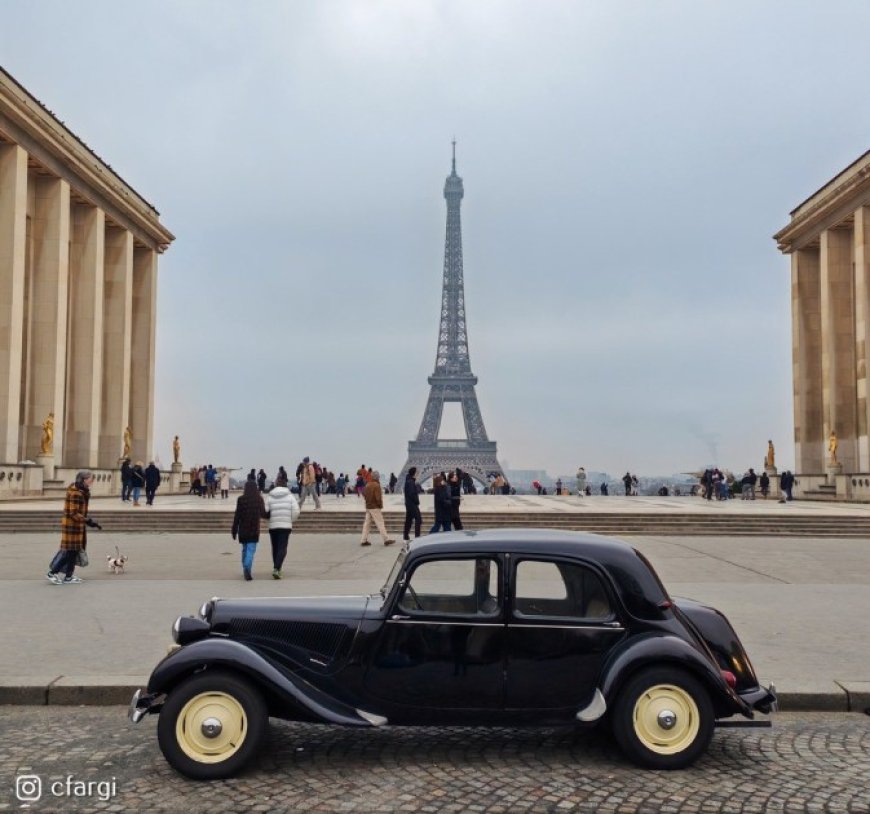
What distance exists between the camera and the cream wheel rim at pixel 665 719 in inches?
210

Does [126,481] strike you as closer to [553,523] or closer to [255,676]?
[553,523]

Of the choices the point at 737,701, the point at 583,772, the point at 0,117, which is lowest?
the point at 583,772

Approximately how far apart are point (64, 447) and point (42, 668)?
130 feet

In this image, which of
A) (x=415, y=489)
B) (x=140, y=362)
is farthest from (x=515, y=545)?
(x=140, y=362)

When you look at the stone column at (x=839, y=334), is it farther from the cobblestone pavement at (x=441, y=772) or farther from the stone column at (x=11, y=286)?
the cobblestone pavement at (x=441, y=772)

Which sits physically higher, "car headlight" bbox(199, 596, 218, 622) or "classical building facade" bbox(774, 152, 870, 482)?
"classical building facade" bbox(774, 152, 870, 482)

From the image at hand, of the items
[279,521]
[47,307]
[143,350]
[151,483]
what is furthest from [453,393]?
[279,521]

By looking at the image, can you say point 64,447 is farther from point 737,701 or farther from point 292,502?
point 737,701

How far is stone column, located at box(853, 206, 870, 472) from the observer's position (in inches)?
1624

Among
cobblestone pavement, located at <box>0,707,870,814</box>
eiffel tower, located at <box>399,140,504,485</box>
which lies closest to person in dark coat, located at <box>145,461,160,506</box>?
cobblestone pavement, located at <box>0,707,870,814</box>

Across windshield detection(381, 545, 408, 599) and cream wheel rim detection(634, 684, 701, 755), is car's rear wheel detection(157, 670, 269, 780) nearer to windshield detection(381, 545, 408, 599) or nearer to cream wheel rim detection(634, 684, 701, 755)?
windshield detection(381, 545, 408, 599)

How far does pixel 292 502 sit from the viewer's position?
14.5 meters

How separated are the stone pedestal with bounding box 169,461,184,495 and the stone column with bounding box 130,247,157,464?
2.84 metres

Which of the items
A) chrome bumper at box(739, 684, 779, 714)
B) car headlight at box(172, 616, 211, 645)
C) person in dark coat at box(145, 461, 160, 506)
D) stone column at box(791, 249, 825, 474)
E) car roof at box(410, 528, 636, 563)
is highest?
stone column at box(791, 249, 825, 474)
